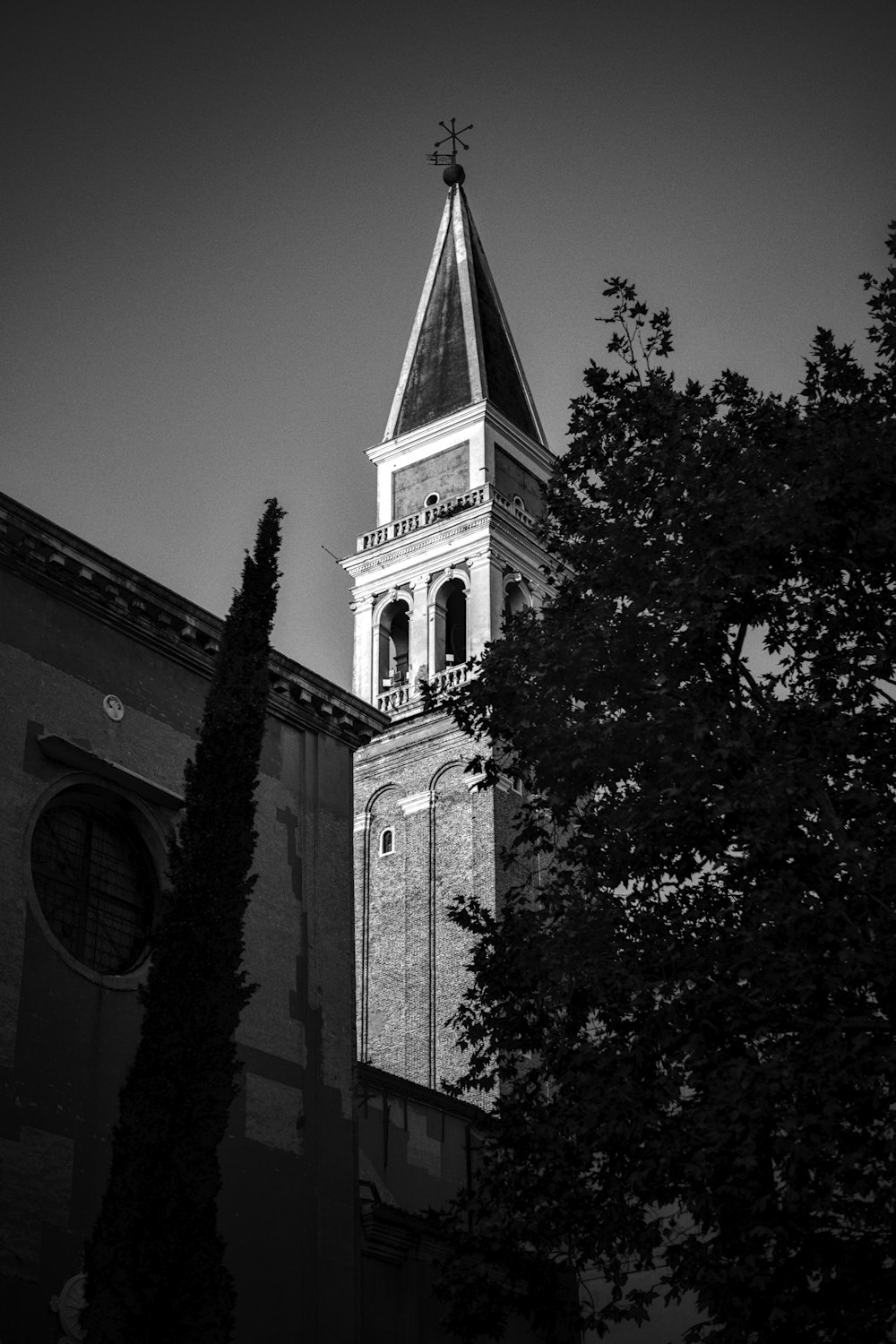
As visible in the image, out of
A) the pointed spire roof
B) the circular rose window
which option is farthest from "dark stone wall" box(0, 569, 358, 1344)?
the pointed spire roof

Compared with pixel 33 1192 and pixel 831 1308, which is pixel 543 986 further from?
pixel 33 1192

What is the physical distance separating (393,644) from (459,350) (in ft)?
29.7

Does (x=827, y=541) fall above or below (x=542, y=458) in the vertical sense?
below

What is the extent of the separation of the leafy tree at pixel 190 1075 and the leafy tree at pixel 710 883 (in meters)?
2.03

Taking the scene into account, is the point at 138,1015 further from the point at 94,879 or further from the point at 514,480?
the point at 514,480

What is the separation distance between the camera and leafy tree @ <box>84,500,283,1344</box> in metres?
12.6

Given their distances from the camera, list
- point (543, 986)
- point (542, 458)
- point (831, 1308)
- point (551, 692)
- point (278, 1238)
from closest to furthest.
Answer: point (831, 1308)
point (543, 986)
point (551, 692)
point (278, 1238)
point (542, 458)

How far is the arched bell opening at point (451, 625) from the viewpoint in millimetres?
42219

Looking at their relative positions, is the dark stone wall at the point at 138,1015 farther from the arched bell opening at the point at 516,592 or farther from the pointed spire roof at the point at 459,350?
the pointed spire roof at the point at 459,350

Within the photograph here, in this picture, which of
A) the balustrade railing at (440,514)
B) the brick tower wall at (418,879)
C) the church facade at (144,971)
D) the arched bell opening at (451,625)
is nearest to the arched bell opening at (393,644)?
the arched bell opening at (451,625)

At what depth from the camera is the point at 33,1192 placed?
14516 mm

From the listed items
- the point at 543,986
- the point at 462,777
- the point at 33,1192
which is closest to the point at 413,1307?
the point at 33,1192

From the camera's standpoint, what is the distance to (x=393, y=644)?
4441cm

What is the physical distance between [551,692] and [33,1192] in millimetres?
6292
